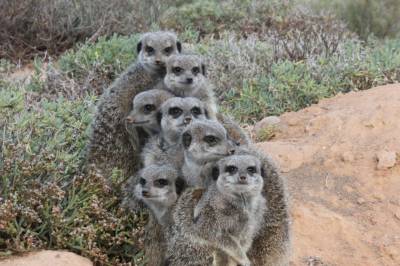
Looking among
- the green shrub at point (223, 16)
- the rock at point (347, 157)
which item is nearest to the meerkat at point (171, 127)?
the rock at point (347, 157)


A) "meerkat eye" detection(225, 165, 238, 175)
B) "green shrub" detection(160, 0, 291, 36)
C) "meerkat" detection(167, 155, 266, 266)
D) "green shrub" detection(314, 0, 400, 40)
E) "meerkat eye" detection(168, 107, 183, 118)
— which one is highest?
"meerkat eye" detection(225, 165, 238, 175)

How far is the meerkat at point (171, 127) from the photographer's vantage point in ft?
16.3

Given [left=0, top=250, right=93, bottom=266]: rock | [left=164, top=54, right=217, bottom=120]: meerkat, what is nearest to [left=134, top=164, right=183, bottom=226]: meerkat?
[left=0, top=250, right=93, bottom=266]: rock

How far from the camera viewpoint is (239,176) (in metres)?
4.34

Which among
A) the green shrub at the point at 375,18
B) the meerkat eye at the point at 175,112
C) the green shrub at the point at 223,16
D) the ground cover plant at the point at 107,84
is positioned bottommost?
the green shrub at the point at 375,18

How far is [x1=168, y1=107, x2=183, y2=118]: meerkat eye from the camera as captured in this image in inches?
199

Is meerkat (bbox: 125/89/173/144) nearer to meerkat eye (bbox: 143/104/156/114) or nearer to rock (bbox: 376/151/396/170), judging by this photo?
meerkat eye (bbox: 143/104/156/114)

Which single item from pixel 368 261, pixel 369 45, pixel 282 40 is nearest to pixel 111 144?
pixel 368 261

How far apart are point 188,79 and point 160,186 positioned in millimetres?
1193

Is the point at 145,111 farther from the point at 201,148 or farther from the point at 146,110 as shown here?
the point at 201,148

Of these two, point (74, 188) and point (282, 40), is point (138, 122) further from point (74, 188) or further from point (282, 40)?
point (282, 40)

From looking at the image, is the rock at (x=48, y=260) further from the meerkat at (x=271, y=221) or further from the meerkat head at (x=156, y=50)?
the meerkat head at (x=156, y=50)

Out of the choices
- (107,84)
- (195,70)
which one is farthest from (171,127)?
(107,84)

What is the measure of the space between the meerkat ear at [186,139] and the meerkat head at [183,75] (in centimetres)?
85
